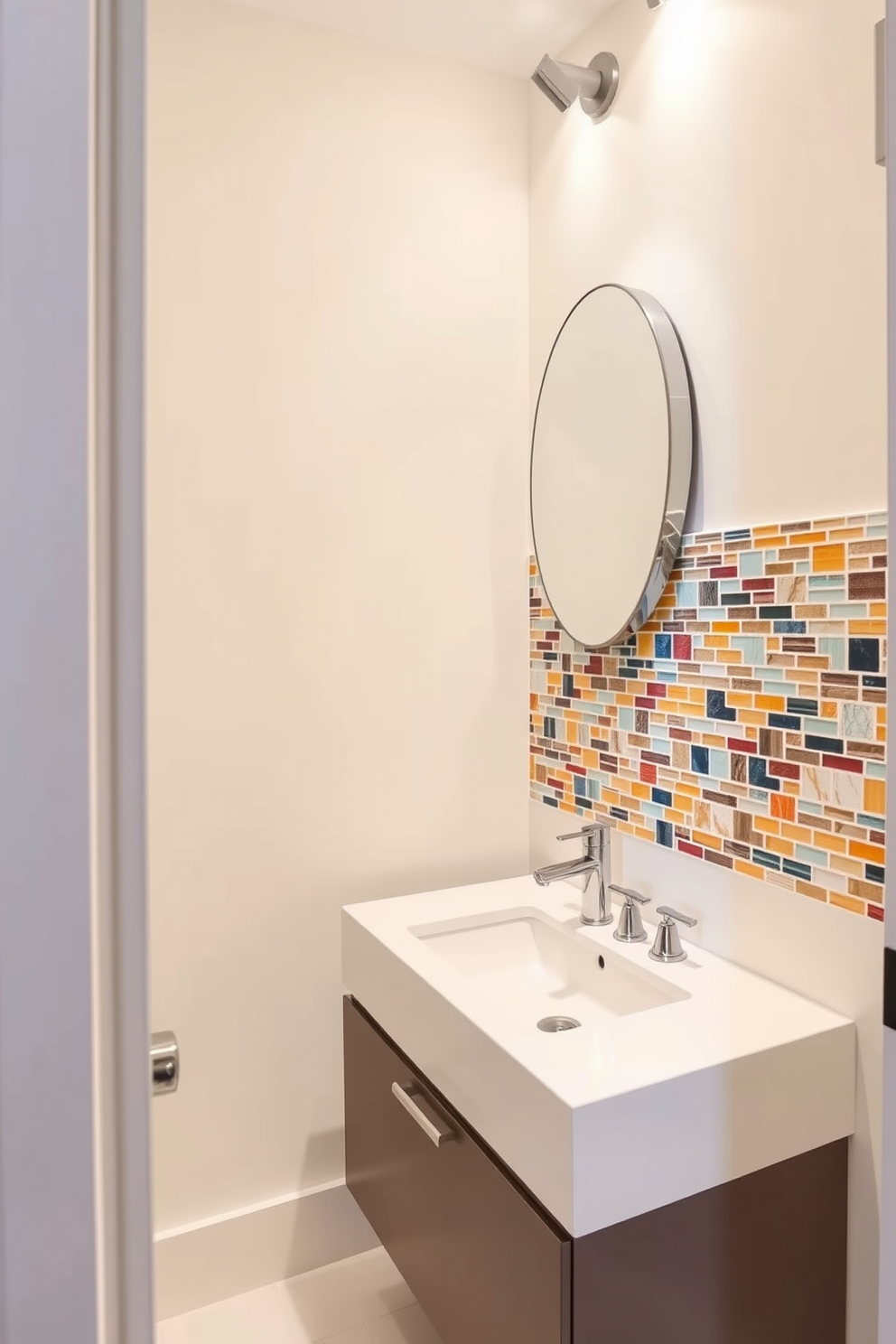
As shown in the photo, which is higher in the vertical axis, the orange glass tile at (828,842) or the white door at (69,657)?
the white door at (69,657)

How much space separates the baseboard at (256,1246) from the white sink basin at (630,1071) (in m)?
0.61

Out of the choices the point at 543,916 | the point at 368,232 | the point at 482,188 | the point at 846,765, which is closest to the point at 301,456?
the point at 368,232

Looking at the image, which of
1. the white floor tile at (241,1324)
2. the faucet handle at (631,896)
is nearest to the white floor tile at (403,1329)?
the white floor tile at (241,1324)

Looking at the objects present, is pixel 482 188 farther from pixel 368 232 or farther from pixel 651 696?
pixel 651 696

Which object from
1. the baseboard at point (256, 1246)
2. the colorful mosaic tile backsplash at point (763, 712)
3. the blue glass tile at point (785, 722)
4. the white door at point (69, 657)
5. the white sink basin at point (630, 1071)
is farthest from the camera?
the baseboard at point (256, 1246)

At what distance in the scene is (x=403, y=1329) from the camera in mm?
1669

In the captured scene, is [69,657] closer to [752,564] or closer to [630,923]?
[752,564]

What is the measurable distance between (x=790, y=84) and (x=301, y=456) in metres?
1.00

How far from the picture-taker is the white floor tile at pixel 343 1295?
65.9 inches

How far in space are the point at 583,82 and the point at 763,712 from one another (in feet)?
3.95

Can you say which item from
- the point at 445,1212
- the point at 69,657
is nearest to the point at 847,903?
the point at 445,1212

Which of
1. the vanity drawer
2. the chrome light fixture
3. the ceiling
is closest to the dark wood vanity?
the vanity drawer

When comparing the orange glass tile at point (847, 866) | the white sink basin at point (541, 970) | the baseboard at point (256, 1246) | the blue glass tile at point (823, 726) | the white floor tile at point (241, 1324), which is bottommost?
the white floor tile at point (241, 1324)

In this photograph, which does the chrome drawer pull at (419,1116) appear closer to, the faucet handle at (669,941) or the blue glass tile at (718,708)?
the faucet handle at (669,941)
